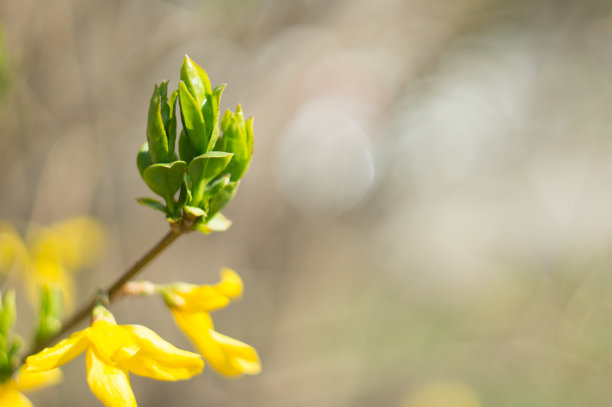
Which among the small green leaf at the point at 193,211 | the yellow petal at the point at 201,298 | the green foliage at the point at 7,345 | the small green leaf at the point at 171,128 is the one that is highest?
the small green leaf at the point at 171,128

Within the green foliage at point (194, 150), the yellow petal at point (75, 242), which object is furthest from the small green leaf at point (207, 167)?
the yellow petal at point (75, 242)

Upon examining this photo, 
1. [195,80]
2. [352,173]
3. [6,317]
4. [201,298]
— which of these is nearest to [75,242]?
[6,317]

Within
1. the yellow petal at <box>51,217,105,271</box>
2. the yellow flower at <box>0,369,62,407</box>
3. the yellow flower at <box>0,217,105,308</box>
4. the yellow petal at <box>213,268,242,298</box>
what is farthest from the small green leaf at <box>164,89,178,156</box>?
the yellow petal at <box>51,217,105,271</box>

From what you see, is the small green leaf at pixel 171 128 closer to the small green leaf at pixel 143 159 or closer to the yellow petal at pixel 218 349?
the small green leaf at pixel 143 159

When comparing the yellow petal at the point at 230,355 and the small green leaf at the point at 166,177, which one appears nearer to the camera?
the small green leaf at the point at 166,177

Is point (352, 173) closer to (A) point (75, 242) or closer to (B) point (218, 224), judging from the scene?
(A) point (75, 242)

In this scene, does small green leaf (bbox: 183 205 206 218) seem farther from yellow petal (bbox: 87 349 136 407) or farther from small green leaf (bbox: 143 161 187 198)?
yellow petal (bbox: 87 349 136 407)
